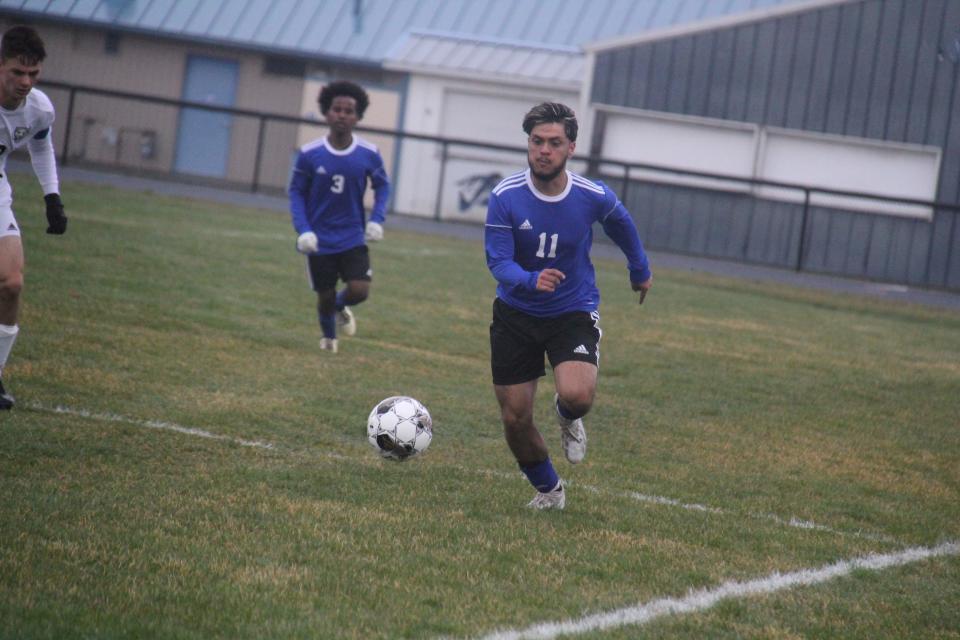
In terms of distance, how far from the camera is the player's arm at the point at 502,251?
6.26m

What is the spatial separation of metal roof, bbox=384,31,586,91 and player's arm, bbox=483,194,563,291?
24557 millimetres

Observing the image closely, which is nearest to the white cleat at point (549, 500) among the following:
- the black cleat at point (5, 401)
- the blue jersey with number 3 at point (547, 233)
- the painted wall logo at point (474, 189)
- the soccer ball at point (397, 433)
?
the soccer ball at point (397, 433)

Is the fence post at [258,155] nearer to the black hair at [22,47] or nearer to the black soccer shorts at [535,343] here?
the black hair at [22,47]

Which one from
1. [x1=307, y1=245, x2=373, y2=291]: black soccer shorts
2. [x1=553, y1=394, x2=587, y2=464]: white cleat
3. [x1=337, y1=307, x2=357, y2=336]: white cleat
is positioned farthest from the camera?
[x1=337, y1=307, x2=357, y2=336]: white cleat

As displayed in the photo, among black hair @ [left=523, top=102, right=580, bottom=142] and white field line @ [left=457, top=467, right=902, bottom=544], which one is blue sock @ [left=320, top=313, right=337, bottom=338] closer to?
white field line @ [left=457, top=467, right=902, bottom=544]

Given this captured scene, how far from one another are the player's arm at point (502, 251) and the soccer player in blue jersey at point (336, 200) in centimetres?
429

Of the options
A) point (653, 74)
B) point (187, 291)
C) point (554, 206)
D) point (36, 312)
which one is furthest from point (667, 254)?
point (554, 206)

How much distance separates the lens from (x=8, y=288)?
742 centimetres

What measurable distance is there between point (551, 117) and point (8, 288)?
325cm

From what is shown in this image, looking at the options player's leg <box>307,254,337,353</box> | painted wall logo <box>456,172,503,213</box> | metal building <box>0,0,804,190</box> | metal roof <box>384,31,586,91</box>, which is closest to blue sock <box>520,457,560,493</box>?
player's leg <box>307,254,337,353</box>

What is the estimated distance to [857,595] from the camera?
5.46 m

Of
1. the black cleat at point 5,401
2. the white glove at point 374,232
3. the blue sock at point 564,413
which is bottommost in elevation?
the black cleat at point 5,401

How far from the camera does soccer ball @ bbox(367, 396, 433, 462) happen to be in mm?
6883

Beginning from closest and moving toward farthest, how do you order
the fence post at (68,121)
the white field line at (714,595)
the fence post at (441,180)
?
1. the white field line at (714,595)
2. the fence post at (68,121)
3. the fence post at (441,180)
